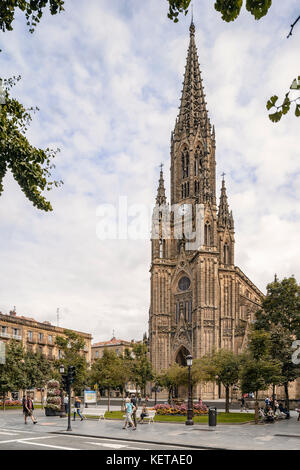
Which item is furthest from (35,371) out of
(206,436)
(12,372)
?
(206,436)

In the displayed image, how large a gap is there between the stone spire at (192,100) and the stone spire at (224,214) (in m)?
12.1

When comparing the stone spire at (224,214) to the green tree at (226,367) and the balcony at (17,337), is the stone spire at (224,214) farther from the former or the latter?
the green tree at (226,367)

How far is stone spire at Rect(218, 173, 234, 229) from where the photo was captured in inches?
2835

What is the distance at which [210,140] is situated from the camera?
3063 inches

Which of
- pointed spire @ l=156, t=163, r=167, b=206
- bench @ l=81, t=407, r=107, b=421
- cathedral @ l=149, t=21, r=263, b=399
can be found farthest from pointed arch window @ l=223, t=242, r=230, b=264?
bench @ l=81, t=407, r=107, b=421

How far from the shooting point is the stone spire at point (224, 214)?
7201 centimetres

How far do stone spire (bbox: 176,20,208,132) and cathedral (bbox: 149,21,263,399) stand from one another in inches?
6.6

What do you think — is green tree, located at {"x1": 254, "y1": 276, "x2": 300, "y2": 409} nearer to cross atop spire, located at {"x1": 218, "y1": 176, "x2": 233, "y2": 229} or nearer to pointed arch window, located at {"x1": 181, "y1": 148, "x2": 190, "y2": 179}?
cross atop spire, located at {"x1": 218, "y1": 176, "x2": 233, "y2": 229}

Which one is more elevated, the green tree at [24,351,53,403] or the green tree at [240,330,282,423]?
the green tree at [240,330,282,423]

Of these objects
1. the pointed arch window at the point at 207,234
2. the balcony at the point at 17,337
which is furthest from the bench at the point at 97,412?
the pointed arch window at the point at 207,234

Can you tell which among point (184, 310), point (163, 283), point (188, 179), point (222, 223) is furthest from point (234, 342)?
point (188, 179)

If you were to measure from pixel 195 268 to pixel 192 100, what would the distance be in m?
30.2
